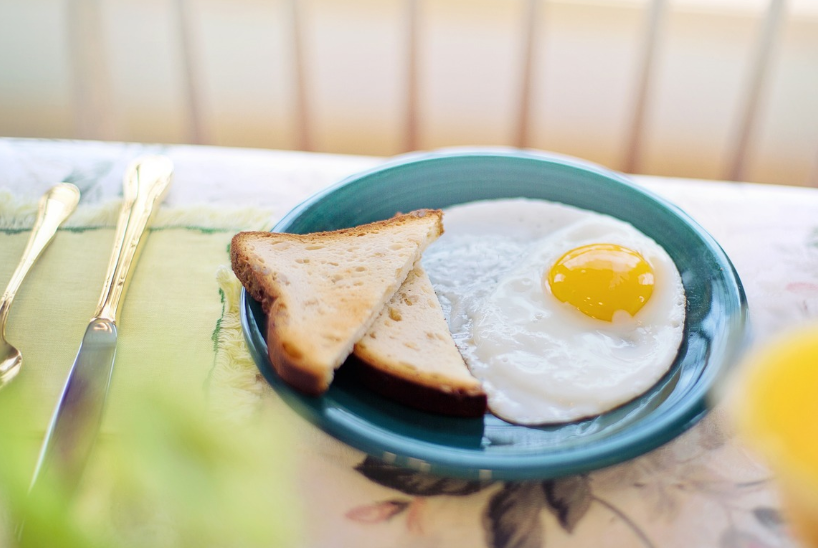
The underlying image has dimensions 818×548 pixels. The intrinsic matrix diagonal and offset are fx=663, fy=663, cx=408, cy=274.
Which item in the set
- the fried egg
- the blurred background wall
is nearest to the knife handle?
the fried egg

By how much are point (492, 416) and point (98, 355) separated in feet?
1.80

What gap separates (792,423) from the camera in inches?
25.3

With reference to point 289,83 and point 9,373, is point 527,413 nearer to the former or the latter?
point 9,373

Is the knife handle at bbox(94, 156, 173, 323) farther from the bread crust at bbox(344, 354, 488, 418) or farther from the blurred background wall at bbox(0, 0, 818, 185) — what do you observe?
the blurred background wall at bbox(0, 0, 818, 185)

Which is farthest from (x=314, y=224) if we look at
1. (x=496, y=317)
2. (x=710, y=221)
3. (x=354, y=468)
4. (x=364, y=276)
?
(x=710, y=221)

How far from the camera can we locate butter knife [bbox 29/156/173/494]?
2.45 ft

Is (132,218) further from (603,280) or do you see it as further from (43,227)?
(603,280)

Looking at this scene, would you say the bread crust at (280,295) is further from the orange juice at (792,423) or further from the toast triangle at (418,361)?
the orange juice at (792,423)

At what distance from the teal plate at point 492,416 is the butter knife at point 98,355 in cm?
20

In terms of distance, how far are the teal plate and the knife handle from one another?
9.5 inches

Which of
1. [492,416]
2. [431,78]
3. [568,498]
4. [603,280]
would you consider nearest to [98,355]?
[492,416]

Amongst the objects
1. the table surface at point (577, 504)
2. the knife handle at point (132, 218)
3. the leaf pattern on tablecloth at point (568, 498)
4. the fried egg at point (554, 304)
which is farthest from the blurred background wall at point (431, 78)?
the leaf pattern on tablecloth at point (568, 498)

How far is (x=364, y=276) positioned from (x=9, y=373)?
0.51 metres

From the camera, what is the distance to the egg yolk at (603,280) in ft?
3.54
